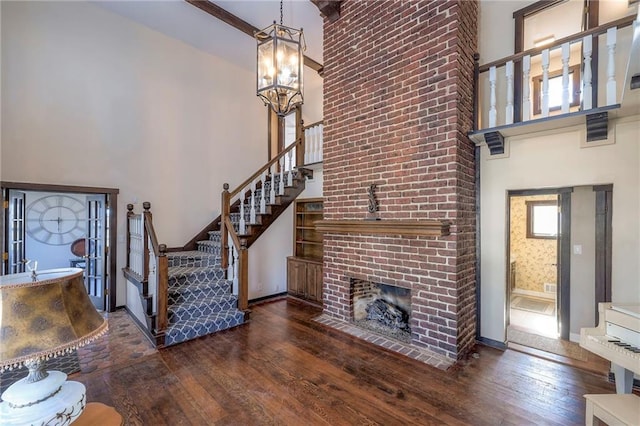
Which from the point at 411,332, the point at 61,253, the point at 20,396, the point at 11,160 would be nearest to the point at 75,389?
the point at 20,396

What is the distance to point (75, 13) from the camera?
4367mm

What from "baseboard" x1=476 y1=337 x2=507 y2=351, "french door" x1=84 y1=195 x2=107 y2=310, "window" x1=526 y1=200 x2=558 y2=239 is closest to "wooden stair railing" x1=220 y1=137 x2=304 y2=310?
"french door" x1=84 y1=195 x2=107 y2=310

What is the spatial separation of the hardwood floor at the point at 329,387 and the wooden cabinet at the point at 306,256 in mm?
1722

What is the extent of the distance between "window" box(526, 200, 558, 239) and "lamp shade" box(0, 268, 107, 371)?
712cm

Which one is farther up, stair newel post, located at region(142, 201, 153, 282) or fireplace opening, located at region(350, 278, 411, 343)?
stair newel post, located at region(142, 201, 153, 282)

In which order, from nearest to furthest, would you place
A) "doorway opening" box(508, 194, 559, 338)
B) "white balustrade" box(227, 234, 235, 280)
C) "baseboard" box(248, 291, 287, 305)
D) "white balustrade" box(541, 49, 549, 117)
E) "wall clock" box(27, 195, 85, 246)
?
"white balustrade" box(541, 49, 549, 117) < "white balustrade" box(227, 234, 235, 280) < "baseboard" box(248, 291, 287, 305) < "doorway opening" box(508, 194, 559, 338) < "wall clock" box(27, 195, 85, 246)

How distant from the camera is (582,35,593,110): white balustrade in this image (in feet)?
9.27

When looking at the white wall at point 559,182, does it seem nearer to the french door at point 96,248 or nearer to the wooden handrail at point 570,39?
the wooden handrail at point 570,39

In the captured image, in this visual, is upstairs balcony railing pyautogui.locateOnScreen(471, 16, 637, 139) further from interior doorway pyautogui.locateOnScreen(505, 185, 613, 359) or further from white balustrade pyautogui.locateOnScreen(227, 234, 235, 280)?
white balustrade pyautogui.locateOnScreen(227, 234, 235, 280)

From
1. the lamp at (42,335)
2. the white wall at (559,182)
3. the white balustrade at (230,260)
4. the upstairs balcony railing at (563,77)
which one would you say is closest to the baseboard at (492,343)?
the white wall at (559,182)

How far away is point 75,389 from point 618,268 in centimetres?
433

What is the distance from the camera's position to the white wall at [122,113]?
3.95 m

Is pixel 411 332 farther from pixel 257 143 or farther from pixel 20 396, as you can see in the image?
pixel 257 143

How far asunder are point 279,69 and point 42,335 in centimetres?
264
